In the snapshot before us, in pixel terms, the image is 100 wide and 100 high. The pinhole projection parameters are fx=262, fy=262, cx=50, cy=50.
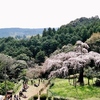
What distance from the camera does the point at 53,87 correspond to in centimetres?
3531

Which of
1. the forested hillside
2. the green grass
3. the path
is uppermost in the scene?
the forested hillside

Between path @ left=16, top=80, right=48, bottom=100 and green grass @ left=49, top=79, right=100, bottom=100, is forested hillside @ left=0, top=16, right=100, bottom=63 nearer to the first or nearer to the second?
path @ left=16, top=80, right=48, bottom=100

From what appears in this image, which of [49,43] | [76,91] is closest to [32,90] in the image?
[76,91]

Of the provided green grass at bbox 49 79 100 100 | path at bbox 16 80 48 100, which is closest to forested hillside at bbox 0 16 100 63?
path at bbox 16 80 48 100

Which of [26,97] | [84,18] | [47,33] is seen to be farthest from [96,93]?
[84,18]

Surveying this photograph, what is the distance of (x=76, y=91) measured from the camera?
31172mm

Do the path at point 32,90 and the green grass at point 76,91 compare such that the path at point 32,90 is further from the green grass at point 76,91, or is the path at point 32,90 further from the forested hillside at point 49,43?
the forested hillside at point 49,43

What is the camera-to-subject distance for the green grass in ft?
97.6

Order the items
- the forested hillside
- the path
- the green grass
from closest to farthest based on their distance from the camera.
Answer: the green grass
the path
the forested hillside

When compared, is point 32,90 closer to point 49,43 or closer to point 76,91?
point 76,91

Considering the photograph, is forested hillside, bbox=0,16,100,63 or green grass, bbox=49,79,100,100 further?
forested hillside, bbox=0,16,100,63

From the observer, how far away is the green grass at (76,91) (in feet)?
97.6

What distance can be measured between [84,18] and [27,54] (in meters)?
63.5

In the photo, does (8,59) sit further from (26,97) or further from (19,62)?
(26,97)
